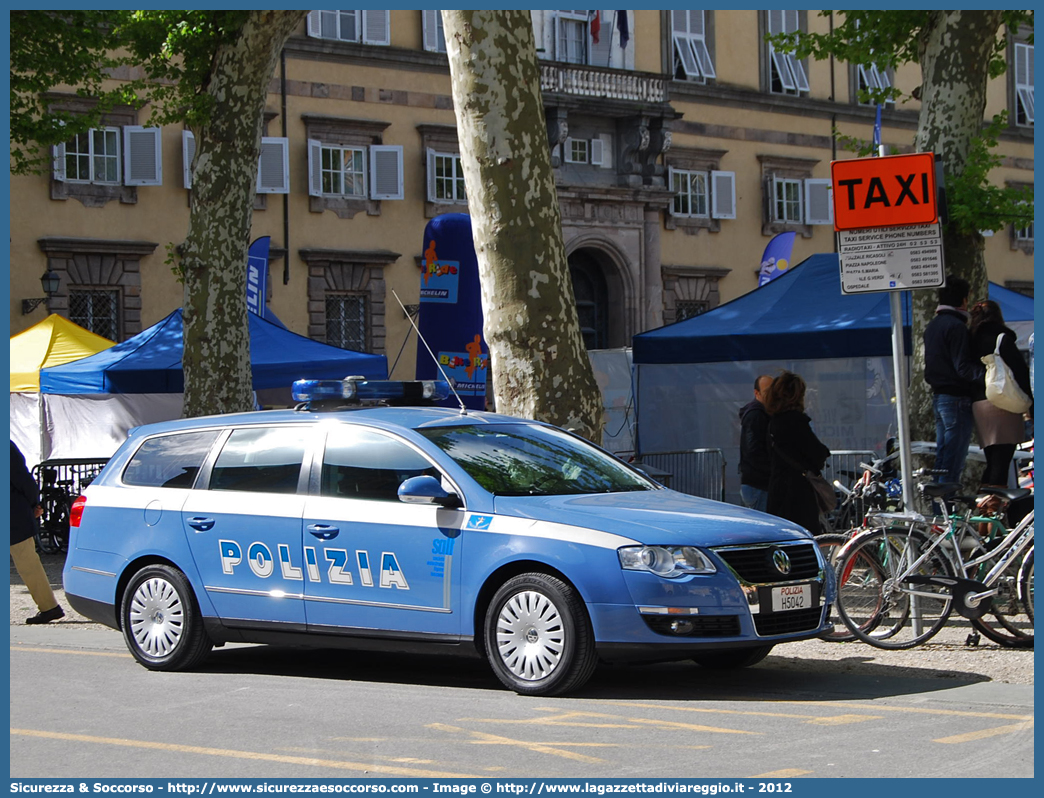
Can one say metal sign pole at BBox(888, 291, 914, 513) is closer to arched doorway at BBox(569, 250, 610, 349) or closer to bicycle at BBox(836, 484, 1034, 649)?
bicycle at BBox(836, 484, 1034, 649)

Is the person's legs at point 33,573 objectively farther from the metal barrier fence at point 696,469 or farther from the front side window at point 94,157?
the front side window at point 94,157

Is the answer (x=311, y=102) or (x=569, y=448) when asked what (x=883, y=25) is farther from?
(x=311, y=102)

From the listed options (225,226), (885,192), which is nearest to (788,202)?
(225,226)

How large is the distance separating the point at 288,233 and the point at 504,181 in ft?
79.7

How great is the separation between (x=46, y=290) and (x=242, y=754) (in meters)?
26.1

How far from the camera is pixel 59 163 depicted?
32.8m

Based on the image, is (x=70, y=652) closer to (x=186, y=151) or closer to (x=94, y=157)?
(x=94, y=157)

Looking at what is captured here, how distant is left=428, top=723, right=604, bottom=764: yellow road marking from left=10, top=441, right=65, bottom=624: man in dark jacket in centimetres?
599

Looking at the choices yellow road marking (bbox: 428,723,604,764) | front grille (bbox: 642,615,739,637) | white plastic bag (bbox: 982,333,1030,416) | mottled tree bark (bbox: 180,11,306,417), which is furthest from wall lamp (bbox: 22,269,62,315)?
yellow road marking (bbox: 428,723,604,764)

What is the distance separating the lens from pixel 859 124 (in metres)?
46.6

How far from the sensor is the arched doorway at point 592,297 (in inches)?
1615

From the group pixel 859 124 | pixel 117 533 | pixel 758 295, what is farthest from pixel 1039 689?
pixel 859 124

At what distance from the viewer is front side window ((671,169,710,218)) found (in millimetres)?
42438

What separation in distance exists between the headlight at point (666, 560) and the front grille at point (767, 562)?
120 mm
